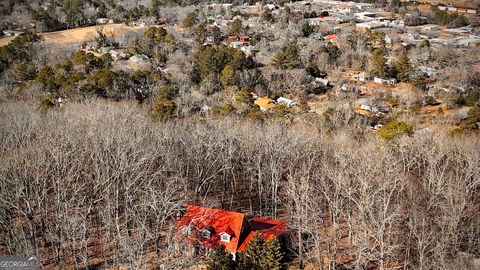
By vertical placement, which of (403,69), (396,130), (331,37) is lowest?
(396,130)

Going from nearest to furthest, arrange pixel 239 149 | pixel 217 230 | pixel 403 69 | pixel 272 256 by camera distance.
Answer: pixel 272 256
pixel 217 230
pixel 239 149
pixel 403 69

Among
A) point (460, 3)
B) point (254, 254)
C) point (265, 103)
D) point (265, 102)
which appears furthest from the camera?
point (460, 3)

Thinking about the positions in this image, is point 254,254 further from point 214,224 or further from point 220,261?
point 214,224

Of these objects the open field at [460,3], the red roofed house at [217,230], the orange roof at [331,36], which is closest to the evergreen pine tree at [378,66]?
the orange roof at [331,36]

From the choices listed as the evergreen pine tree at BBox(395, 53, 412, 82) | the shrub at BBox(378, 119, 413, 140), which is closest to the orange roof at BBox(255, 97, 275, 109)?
the shrub at BBox(378, 119, 413, 140)

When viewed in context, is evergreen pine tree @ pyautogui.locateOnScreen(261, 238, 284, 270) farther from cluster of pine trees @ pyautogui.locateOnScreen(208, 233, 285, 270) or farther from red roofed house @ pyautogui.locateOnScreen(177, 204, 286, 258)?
red roofed house @ pyautogui.locateOnScreen(177, 204, 286, 258)

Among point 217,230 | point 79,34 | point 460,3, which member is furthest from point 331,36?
point 217,230

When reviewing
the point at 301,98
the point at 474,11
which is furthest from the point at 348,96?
the point at 474,11
